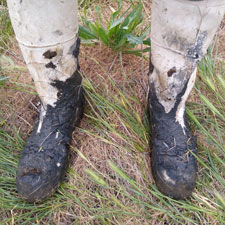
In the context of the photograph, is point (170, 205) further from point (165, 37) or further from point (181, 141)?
point (165, 37)

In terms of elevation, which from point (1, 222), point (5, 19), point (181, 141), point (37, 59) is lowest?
point (1, 222)

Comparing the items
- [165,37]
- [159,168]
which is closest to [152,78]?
[165,37]

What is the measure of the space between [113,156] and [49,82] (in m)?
0.34

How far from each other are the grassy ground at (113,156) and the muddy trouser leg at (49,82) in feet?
0.20

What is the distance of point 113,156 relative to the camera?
0.95 m

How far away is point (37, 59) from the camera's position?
2.62ft

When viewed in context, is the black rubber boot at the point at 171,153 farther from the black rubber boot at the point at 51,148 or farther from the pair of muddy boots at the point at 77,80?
the black rubber boot at the point at 51,148

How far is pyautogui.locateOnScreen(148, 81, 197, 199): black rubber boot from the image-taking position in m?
0.85

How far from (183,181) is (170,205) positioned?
87 mm

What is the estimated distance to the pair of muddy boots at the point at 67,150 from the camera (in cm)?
85

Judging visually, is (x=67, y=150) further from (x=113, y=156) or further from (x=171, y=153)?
(x=171, y=153)

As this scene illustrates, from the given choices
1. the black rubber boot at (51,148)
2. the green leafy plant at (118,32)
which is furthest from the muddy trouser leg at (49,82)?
the green leafy plant at (118,32)

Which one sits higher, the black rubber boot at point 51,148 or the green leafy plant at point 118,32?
the green leafy plant at point 118,32

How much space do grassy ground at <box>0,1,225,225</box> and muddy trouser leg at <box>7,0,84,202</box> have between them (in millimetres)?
60
